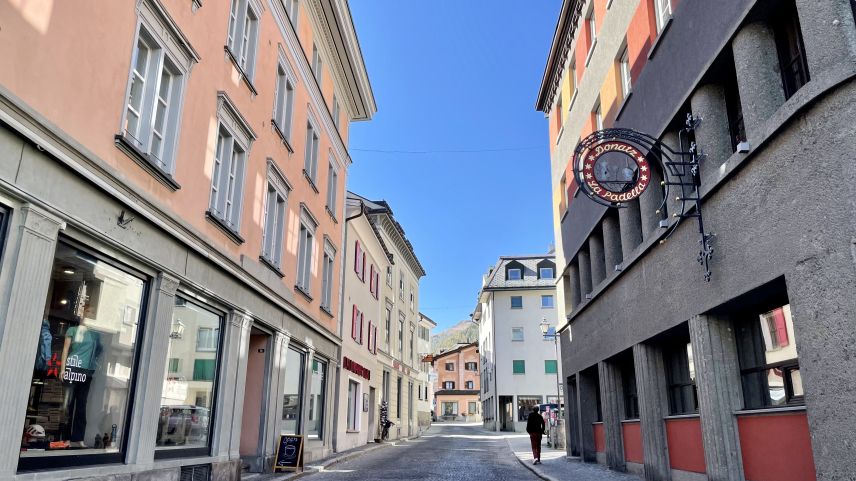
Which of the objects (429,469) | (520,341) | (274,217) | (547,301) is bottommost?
(429,469)

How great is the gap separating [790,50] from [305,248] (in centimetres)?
1323

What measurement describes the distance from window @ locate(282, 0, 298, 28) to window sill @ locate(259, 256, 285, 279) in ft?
20.2

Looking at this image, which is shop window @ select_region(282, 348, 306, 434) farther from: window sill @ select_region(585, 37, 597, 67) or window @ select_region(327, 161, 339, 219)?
window sill @ select_region(585, 37, 597, 67)

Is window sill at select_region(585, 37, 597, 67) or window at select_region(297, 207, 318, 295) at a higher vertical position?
window sill at select_region(585, 37, 597, 67)

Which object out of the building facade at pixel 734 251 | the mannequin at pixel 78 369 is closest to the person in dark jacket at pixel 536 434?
the building facade at pixel 734 251

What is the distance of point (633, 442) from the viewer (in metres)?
13.9

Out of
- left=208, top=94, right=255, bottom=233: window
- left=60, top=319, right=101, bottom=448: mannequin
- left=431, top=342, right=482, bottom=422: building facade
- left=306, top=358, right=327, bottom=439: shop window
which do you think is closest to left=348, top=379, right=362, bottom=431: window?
left=306, top=358, right=327, bottom=439: shop window

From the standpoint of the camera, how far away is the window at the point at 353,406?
78.5 feet

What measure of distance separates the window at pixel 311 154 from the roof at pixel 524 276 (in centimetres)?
3526

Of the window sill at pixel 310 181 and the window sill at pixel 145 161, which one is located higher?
the window sill at pixel 310 181

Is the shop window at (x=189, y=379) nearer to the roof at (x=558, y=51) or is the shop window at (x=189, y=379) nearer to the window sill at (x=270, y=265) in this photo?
the window sill at (x=270, y=265)

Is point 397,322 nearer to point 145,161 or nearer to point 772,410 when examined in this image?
point 145,161

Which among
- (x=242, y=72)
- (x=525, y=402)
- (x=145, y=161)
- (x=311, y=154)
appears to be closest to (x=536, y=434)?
(x=311, y=154)

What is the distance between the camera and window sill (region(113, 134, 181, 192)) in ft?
26.5
